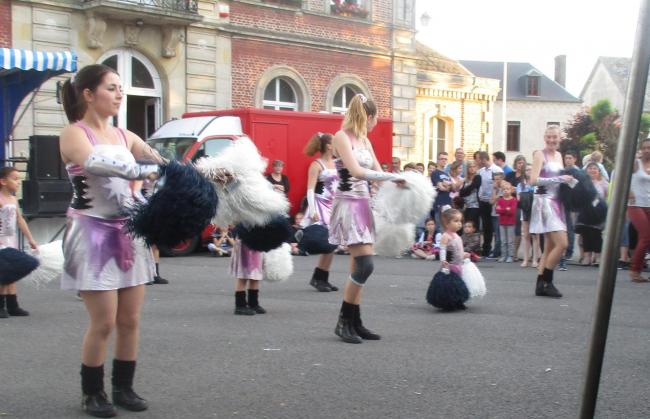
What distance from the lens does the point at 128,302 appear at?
493cm

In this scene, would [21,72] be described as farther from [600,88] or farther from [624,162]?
[600,88]

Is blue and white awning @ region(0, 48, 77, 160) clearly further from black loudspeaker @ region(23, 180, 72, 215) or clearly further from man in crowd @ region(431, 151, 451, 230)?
man in crowd @ region(431, 151, 451, 230)

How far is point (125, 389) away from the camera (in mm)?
5055

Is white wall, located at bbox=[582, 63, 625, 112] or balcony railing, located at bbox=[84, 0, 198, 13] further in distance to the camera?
white wall, located at bbox=[582, 63, 625, 112]

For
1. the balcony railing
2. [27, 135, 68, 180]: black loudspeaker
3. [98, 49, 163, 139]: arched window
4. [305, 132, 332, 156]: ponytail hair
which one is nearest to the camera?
[305, 132, 332, 156]: ponytail hair

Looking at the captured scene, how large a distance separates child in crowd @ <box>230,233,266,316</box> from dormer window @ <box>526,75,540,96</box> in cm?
6347

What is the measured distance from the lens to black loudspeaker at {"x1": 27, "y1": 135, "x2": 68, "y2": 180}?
47.6 ft

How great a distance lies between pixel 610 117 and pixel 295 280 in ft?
163

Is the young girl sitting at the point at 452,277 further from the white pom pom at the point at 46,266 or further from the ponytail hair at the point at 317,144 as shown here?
the white pom pom at the point at 46,266

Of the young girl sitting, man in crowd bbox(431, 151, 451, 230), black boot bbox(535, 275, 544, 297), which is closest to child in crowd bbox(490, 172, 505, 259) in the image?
man in crowd bbox(431, 151, 451, 230)

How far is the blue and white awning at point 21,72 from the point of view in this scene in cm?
1518

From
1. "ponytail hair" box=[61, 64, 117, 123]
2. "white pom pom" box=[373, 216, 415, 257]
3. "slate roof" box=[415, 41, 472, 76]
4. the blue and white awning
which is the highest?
"slate roof" box=[415, 41, 472, 76]

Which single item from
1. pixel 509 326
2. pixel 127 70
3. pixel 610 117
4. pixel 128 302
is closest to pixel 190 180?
pixel 128 302

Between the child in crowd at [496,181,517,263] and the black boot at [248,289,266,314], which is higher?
the child in crowd at [496,181,517,263]
